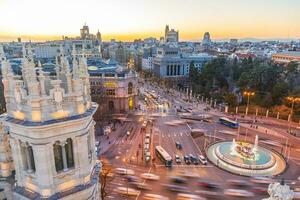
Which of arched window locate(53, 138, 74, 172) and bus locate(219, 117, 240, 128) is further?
bus locate(219, 117, 240, 128)

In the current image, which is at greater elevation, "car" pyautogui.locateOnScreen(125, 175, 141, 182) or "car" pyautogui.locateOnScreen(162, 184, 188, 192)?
"car" pyautogui.locateOnScreen(125, 175, 141, 182)

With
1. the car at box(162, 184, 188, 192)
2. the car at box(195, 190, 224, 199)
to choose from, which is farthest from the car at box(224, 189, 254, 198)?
the car at box(162, 184, 188, 192)

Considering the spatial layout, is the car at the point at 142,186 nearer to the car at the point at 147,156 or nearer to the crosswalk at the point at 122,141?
the car at the point at 147,156

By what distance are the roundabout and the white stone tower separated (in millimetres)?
37275

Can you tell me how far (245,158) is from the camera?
4894 centimetres

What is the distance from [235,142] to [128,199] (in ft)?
99.1

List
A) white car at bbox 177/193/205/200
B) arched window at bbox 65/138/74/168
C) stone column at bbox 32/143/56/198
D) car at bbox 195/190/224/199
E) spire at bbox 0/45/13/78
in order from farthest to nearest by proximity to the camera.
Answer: car at bbox 195/190/224/199 < white car at bbox 177/193/205/200 < arched window at bbox 65/138/74/168 < spire at bbox 0/45/13/78 < stone column at bbox 32/143/56/198

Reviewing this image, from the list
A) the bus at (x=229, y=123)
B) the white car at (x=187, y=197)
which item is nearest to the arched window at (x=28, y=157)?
the white car at (x=187, y=197)

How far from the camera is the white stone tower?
42.4 feet

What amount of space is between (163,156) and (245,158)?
1627 cm

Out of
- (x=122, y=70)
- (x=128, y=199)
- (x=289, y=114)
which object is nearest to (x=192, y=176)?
(x=128, y=199)

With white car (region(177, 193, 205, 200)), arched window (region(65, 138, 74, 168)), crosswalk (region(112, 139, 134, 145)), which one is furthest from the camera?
crosswalk (region(112, 139, 134, 145))

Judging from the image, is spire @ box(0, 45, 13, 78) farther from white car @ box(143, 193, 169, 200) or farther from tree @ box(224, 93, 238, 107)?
tree @ box(224, 93, 238, 107)

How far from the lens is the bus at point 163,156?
4622 cm
